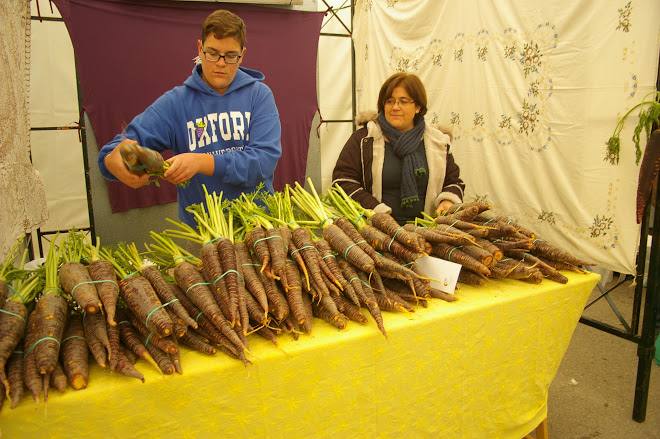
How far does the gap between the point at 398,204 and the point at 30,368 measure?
2.11 meters

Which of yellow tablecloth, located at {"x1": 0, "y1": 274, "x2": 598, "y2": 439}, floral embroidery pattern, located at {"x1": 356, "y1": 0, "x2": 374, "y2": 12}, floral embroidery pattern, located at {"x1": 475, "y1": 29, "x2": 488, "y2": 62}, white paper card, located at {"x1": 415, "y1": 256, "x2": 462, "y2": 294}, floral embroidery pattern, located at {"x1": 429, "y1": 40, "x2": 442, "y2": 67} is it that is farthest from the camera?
floral embroidery pattern, located at {"x1": 356, "y1": 0, "x2": 374, "y2": 12}

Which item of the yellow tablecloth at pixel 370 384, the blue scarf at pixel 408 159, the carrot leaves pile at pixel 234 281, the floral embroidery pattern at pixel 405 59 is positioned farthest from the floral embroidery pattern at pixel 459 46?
the yellow tablecloth at pixel 370 384

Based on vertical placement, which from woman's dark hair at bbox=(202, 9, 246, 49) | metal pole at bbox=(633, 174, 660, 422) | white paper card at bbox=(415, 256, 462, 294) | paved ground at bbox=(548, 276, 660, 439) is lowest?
paved ground at bbox=(548, 276, 660, 439)

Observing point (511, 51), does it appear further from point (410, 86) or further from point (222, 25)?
point (222, 25)

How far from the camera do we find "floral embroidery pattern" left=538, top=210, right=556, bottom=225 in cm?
300

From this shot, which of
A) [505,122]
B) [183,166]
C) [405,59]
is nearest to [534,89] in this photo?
[505,122]

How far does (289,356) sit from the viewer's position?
1327 mm

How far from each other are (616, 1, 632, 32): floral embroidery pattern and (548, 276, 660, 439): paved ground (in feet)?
6.92

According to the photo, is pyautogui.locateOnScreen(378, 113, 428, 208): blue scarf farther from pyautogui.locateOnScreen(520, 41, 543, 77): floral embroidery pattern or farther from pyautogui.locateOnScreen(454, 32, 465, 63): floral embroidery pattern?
pyautogui.locateOnScreen(454, 32, 465, 63): floral embroidery pattern

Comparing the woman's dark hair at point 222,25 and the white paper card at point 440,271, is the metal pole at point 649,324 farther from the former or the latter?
the woman's dark hair at point 222,25

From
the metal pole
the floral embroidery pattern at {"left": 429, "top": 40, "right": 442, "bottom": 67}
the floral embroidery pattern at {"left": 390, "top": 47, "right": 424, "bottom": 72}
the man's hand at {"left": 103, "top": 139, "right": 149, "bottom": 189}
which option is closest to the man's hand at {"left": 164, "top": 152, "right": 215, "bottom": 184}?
the man's hand at {"left": 103, "top": 139, "right": 149, "bottom": 189}

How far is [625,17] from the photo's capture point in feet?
8.03

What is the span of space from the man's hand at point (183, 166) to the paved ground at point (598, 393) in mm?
2227

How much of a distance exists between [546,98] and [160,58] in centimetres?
316
